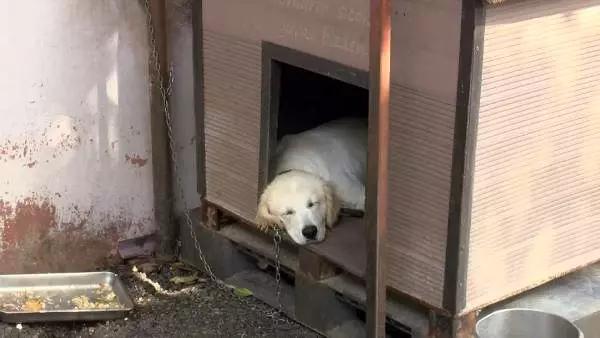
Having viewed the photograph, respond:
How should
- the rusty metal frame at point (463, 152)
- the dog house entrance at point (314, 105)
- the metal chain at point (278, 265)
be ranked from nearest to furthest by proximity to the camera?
the rusty metal frame at point (463, 152), the dog house entrance at point (314, 105), the metal chain at point (278, 265)

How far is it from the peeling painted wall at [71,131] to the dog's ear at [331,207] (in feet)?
3.13

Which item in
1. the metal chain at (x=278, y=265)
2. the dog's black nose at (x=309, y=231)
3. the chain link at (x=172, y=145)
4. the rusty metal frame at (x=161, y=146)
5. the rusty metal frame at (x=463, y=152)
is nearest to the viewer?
the rusty metal frame at (x=463, y=152)

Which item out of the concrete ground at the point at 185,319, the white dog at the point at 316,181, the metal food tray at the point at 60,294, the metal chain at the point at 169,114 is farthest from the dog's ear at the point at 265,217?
the metal food tray at the point at 60,294

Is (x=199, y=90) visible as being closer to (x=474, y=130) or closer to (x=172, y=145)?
(x=172, y=145)

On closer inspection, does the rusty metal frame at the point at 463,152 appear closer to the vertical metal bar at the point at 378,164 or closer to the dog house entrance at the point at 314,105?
the vertical metal bar at the point at 378,164

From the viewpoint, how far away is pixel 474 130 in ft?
9.92

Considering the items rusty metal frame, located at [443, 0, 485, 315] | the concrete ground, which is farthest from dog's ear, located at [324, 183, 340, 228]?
rusty metal frame, located at [443, 0, 485, 315]

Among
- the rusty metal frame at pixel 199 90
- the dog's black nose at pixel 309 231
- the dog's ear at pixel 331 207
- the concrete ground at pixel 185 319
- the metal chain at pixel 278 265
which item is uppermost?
the rusty metal frame at pixel 199 90

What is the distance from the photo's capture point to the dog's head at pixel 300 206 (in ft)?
12.2

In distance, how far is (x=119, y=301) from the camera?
3.97 meters

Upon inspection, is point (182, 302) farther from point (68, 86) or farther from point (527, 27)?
point (527, 27)

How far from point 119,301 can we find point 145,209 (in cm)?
58

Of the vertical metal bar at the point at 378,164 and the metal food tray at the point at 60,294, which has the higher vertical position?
the vertical metal bar at the point at 378,164

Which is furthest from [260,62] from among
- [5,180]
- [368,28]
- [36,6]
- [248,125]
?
[5,180]
